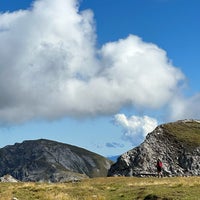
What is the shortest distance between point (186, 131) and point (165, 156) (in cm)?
1120

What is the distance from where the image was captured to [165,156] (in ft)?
292

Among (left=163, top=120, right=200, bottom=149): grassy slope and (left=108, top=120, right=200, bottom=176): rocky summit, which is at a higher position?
(left=163, top=120, right=200, bottom=149): grassy slope

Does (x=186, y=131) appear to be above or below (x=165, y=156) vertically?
above

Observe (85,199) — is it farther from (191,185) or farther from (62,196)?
(191,185)

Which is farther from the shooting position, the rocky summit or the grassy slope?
the grassy slope

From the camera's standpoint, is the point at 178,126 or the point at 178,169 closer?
the point at 178,169

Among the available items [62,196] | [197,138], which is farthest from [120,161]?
[62,196]

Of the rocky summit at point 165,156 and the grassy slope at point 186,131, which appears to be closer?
the rocky summit at point 165,156

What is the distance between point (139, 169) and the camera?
3364 inches

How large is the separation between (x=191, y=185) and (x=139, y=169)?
47057 mm

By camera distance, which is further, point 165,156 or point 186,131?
point 186,131

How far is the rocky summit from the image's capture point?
8538 cm

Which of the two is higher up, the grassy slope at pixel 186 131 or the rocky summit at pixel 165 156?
the grassy slope at pixel 186 131

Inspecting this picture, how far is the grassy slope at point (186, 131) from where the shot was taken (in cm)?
9071
